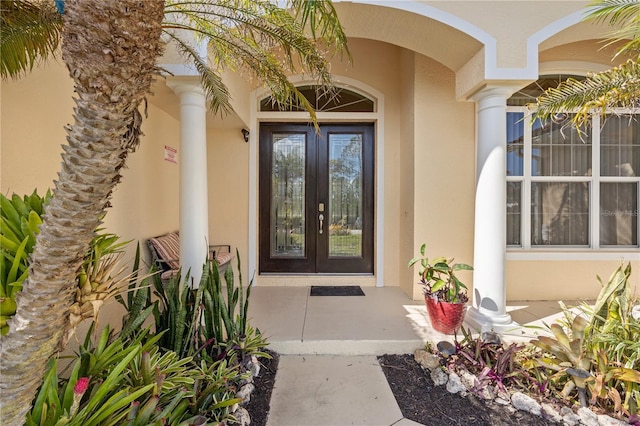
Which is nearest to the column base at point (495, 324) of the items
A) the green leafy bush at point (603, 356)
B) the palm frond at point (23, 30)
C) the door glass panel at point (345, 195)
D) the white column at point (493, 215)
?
the white column at point (493, 215)

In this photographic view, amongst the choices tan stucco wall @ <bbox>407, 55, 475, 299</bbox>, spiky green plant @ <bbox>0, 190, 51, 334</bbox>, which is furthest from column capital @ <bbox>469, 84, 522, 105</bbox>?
spiky green plant @ <bbox>0, 190, 51, 334</bbox>

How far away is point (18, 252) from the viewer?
117 centimetres

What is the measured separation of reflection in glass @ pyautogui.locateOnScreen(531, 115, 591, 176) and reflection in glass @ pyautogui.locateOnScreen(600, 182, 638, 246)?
461mm

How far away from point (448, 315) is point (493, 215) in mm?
1155

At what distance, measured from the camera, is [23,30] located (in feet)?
5.90

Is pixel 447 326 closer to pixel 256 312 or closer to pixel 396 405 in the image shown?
pixel 396 405

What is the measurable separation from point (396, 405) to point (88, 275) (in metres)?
2.25

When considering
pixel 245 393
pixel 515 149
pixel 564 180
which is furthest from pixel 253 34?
pixel 564 180

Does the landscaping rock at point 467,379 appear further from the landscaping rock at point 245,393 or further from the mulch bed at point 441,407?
the landscaping rock at point 245,393

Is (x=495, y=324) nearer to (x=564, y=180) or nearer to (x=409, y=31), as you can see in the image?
(x=564, y=180)

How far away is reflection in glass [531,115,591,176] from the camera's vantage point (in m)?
4.31

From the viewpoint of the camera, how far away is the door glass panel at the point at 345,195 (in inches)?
198

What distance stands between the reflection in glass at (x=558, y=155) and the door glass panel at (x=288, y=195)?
3474mm

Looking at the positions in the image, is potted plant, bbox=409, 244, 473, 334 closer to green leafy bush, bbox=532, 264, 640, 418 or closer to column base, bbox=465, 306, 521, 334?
column base, bbox=465, 306, 521, 334
